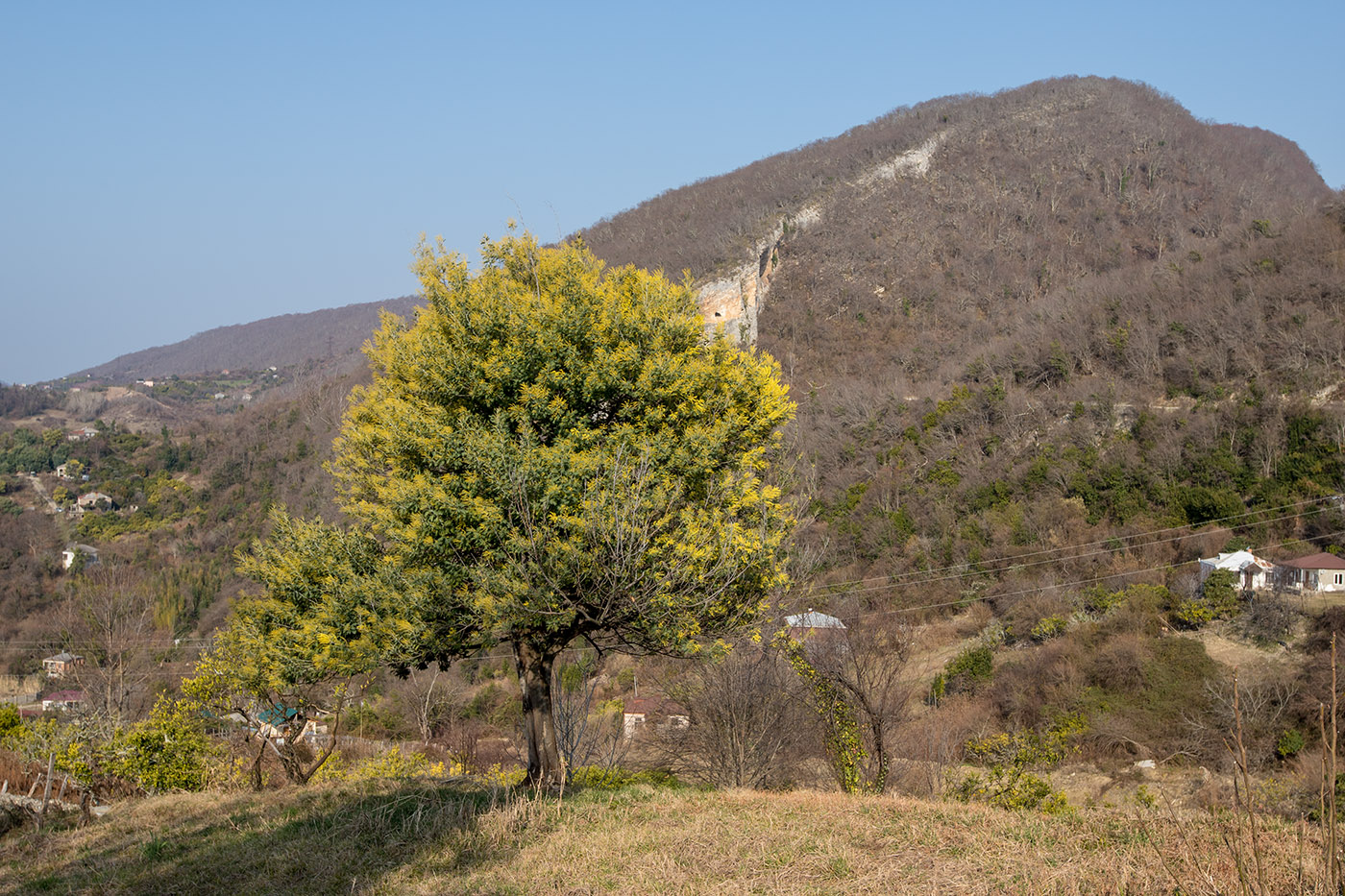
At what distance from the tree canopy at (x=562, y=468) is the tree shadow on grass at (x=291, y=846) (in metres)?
1.39

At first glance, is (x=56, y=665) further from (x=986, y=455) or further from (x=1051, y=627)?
(x=986, y=455)

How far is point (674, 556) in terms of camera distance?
749 centimetres

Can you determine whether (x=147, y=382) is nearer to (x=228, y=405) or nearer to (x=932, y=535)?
(x=228, y=405)

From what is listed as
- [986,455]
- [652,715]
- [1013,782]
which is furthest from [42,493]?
[1013,782]

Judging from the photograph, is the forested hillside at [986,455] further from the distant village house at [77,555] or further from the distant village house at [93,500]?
the distant village house at [93,500]

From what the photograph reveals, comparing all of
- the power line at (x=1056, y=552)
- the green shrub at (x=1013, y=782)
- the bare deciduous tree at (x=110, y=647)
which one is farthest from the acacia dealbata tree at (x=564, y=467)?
the power line at (x=1056, y=552)

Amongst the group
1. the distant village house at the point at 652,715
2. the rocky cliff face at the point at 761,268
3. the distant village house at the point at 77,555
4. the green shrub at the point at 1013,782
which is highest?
the rocky cliff face at the point at 761,268

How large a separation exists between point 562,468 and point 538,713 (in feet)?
8.99

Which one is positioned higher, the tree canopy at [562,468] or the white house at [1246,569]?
the tree canopy at [562,468]

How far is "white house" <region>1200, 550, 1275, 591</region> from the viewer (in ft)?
102

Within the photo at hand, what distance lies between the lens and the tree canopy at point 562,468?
7.38 metres

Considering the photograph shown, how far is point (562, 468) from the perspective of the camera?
292 inches

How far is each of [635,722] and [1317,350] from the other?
36.5m

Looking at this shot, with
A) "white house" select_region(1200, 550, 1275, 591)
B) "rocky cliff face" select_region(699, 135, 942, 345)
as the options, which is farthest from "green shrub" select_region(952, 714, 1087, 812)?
"rocky cliff face" select_region(699, 135, 942, 345)
